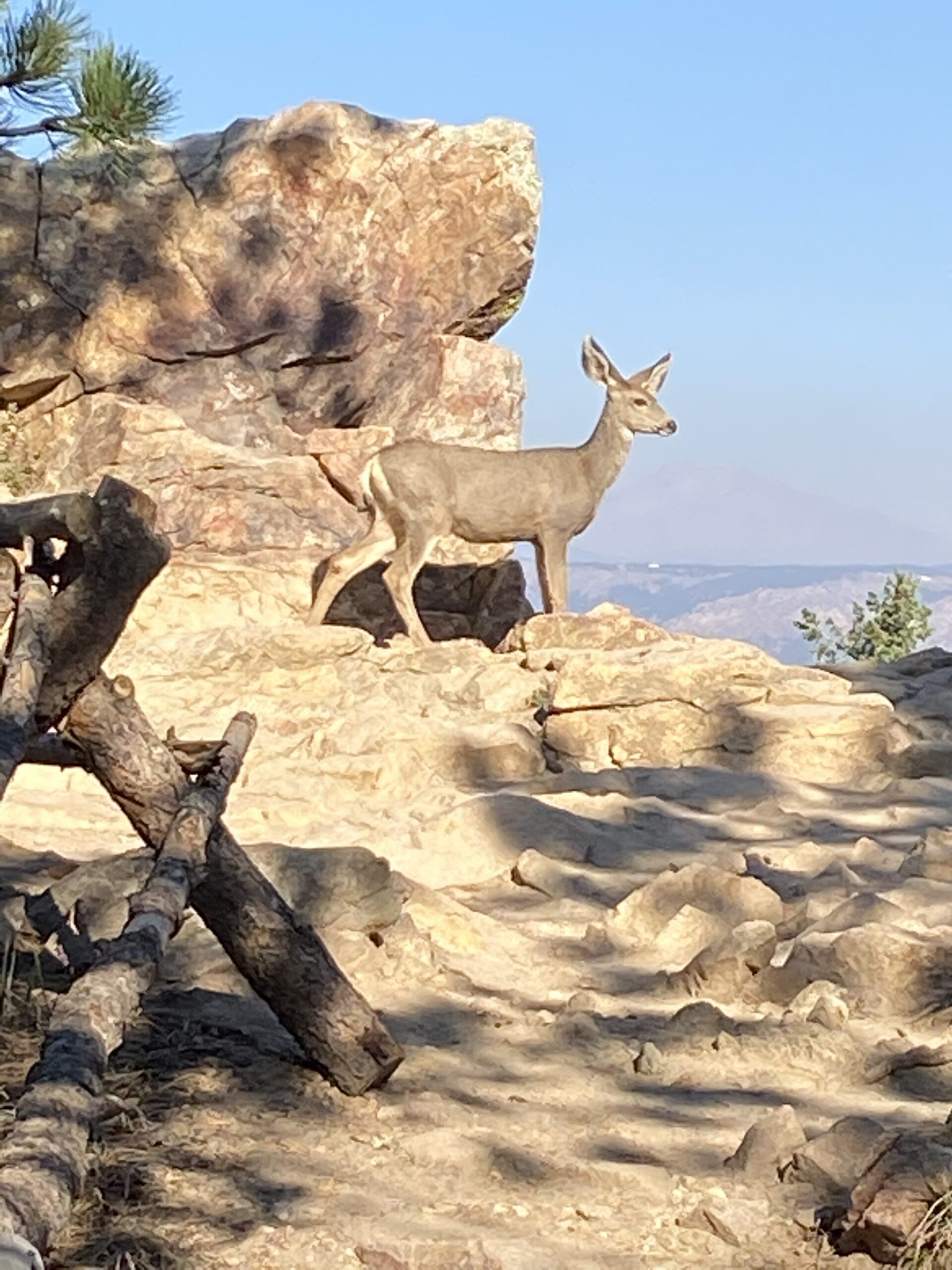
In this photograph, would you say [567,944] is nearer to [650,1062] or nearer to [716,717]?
[650,1062]

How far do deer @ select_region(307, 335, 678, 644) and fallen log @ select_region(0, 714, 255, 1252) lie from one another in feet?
26.2

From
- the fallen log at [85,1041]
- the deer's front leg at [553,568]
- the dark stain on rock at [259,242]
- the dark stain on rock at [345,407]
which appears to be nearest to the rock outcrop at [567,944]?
the fallen log at [85,1041]

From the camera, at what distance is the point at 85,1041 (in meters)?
2.57

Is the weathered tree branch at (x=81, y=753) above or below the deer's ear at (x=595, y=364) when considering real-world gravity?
below

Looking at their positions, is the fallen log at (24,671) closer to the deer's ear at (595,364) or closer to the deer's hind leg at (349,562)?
the deer's hind leg at (349,562)

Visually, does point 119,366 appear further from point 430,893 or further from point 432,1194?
point 432,1194

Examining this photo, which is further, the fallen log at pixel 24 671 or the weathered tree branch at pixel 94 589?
the weathered tree branch at pixel 94 589

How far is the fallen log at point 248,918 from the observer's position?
11.2 feet

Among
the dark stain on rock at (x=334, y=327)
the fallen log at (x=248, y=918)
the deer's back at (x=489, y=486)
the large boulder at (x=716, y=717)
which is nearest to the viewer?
the fallen log at (x=248, y=918)

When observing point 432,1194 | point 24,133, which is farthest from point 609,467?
point 432,1194

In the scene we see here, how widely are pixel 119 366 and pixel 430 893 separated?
27.0 feet

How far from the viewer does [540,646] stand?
10734 millimetres

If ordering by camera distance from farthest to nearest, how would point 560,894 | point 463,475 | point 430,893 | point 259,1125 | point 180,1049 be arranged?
point 463,475, point 560,894, point 430,893, point 180,1049, point 259,1125

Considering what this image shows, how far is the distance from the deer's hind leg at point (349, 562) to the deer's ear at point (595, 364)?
2470 millimetres
